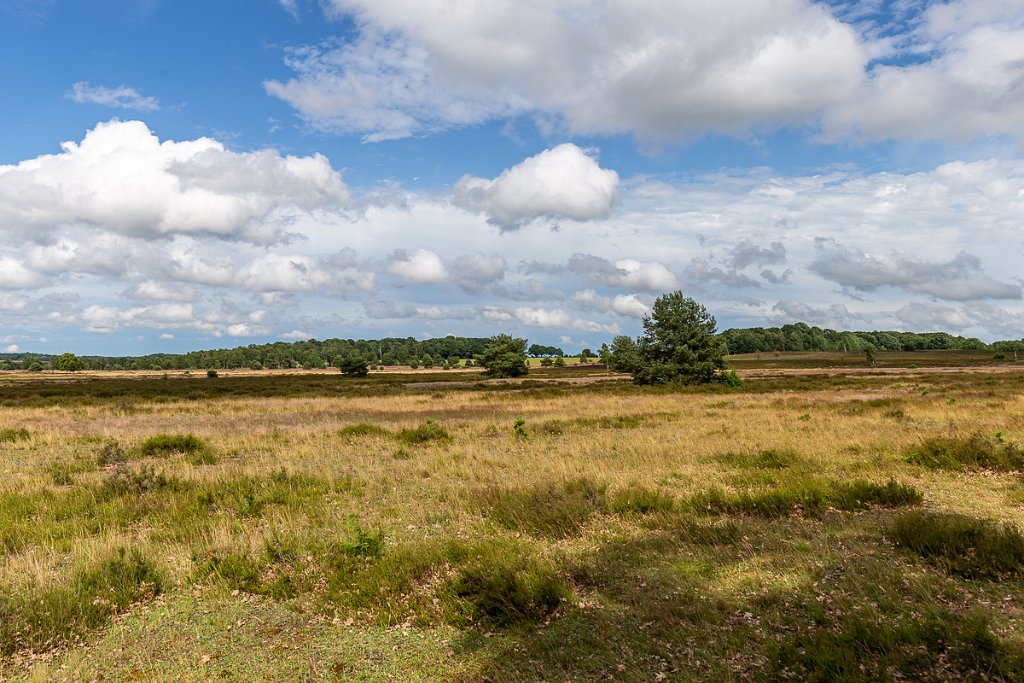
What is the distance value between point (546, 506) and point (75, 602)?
20.9 ft

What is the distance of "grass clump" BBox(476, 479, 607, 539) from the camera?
8.84 m

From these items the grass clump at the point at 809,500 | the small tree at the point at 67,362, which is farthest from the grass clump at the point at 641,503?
the small tree at the point at 67,362

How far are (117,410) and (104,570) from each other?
105 feet

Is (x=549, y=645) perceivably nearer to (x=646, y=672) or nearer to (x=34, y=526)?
(x=646, y=672)

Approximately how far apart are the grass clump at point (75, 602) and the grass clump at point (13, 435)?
61.3 ft

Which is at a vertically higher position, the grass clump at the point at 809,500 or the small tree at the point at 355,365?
the small tree at the point at 355,365

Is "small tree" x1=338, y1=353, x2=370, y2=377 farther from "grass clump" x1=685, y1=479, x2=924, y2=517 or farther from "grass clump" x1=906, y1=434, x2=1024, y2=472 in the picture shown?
"grass clump" x1=685, y1=479, x2=924, y2=517

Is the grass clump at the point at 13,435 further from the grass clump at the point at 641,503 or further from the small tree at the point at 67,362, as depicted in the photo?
the small tree at the point at 67,362

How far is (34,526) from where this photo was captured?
31.2 feet

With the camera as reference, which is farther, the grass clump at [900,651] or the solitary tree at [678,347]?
the solitary tree at [678,347]

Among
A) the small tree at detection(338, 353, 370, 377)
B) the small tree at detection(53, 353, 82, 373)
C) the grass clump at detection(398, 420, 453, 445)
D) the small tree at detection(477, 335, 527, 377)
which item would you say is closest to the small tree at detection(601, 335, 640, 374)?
the small tree at detection(477, 335, 527, 377)

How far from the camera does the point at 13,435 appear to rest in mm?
21047

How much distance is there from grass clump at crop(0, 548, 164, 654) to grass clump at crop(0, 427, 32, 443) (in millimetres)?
18672

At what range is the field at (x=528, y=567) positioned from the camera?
5.04m
